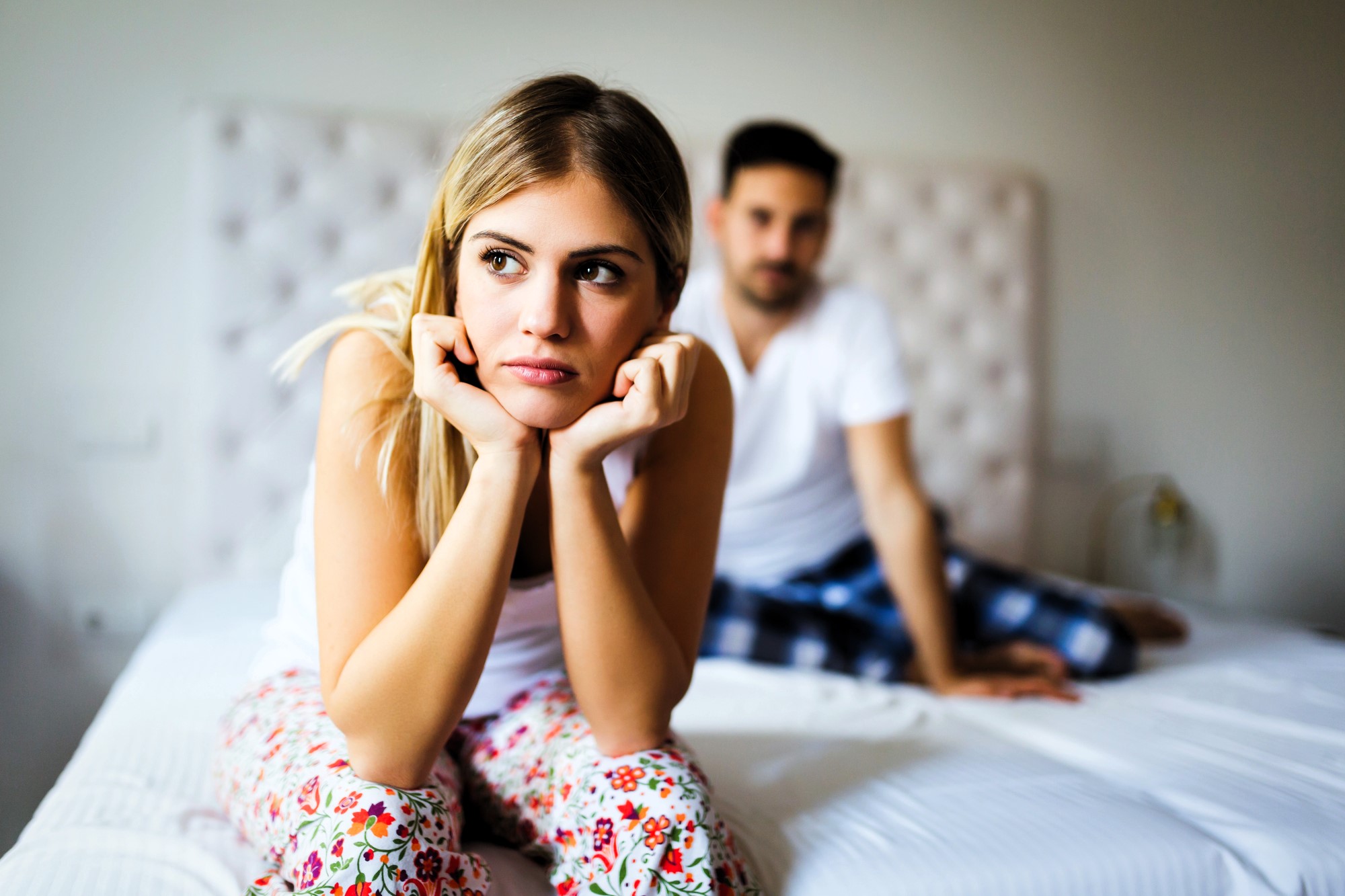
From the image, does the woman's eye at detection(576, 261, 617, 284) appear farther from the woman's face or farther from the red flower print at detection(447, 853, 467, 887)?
the red flower print at detection(447, 853, 467, 887)

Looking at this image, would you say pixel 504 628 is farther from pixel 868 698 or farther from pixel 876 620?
pixel 876 620

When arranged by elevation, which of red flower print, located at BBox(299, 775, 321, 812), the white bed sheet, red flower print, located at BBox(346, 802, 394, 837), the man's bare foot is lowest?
the man's bare foot

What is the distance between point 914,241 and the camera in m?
2.57

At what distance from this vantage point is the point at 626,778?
0.81m

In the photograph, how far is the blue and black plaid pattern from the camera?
5.54 feet

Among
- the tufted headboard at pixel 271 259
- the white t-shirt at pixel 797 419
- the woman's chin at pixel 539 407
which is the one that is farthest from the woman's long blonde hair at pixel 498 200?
the tufted headboard at pixel 271 259

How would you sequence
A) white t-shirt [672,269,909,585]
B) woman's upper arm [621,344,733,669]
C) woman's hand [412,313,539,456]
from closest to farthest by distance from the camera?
woman's hand [412,313,539,456] → woman's upper arm [621,344,733,669] → white t-shirt [672,269,909,585]

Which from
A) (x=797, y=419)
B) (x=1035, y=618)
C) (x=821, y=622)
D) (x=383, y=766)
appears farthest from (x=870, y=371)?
(x=383, y=766)

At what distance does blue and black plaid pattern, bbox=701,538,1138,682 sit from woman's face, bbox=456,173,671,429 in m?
0.98

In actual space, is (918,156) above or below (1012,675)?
above

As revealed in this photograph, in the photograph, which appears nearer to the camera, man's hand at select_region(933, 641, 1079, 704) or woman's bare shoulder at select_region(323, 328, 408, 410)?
woman's bare shoulder at select_region(323, 328, 408, 410)

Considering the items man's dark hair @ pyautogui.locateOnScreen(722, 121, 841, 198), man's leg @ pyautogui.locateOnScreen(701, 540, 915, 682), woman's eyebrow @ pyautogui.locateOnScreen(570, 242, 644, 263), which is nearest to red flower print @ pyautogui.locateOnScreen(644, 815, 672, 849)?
woman's eyebrow @ pyautogui.locateOnScreen(570, 242, 644, 263)

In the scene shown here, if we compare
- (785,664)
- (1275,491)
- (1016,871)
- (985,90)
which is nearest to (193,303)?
(785,664)

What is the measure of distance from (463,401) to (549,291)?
12cm
